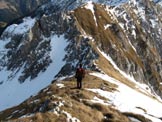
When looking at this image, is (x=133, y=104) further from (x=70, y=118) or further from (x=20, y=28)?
(x=20, y=28)

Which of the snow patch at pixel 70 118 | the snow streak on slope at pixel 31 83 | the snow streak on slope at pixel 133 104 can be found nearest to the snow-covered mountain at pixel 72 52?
the snow streak on slope at pixel 31 83

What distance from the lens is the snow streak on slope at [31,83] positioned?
112988 mm

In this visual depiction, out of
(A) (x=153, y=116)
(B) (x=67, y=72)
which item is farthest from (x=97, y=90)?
(B) (x=67, y=72)

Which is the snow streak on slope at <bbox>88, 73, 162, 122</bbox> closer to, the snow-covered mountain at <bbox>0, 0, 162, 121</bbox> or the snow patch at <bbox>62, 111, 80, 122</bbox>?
the snow patch at <bbox>62, 111, 80, 122</bbox>

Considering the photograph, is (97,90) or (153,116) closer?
(153,116)

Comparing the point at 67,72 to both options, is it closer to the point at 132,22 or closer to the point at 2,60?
the point at 2,60

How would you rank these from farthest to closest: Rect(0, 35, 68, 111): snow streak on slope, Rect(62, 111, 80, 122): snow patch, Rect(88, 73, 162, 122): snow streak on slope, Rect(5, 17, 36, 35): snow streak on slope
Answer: Rect(5, 17, 36, 35): snow streak on slope
Rect(0, 35, 68, 111): snow streak on slope
Rect(88, 73, 162, 122): snow streak on slope
Rect(62, 111, 80, 122): snow patch

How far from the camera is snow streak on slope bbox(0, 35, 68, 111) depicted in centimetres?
11299

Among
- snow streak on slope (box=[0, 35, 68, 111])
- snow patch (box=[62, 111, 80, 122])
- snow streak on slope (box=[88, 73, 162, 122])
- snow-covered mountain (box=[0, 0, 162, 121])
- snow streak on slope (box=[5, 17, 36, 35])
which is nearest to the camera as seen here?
snow patch (box=[62, 111, 80, 122])

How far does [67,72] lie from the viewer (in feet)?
352

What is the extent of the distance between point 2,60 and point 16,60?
229 inches

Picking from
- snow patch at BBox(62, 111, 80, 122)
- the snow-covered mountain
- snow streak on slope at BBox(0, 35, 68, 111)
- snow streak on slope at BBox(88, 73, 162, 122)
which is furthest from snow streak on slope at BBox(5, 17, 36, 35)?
snow patch at BBox(62, 111, 80, 122)

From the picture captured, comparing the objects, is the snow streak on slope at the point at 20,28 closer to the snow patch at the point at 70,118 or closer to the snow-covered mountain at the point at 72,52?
the snow-covered mountain at the point at 72,52

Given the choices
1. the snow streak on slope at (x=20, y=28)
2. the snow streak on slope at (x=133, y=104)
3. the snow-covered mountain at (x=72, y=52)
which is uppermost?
the snow streak on slope at (x=20, y=28)
